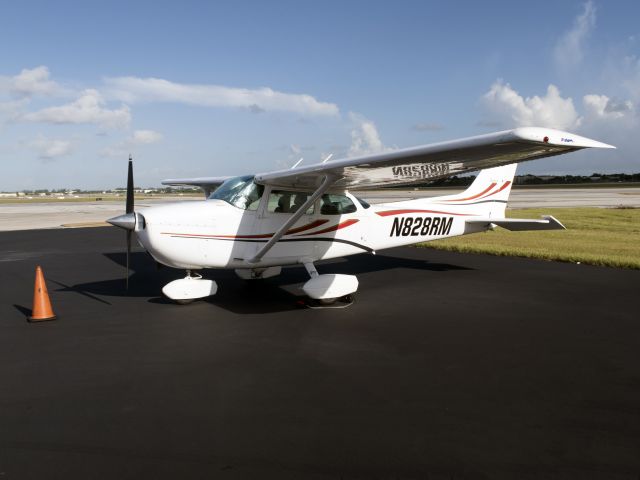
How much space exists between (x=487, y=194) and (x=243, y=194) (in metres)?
5.81

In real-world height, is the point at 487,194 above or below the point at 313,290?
above

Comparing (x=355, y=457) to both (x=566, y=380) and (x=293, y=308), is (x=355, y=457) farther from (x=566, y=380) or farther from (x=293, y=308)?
(x=293, y=308)

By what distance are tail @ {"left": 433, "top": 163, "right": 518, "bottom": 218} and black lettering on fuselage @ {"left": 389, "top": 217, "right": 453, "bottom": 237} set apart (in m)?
0.52

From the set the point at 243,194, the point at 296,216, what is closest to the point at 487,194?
the point at 296,216

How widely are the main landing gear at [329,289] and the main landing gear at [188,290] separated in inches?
59.2

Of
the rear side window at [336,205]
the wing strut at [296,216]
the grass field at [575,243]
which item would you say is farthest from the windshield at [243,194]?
the grass field at [575,243]

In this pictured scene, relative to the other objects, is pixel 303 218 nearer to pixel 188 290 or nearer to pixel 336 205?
pixel 336 205

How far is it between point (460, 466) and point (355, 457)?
65 cm

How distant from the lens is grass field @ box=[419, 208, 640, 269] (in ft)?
36.4

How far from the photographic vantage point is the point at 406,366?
15.5ft

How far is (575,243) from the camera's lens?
13.4 metres

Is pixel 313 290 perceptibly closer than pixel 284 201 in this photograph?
Yes

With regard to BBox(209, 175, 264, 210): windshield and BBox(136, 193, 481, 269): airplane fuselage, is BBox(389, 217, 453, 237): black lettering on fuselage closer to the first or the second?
BBox(136, 193, 481, 269): airplane fuselage

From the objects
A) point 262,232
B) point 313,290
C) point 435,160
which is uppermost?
point 435,160
